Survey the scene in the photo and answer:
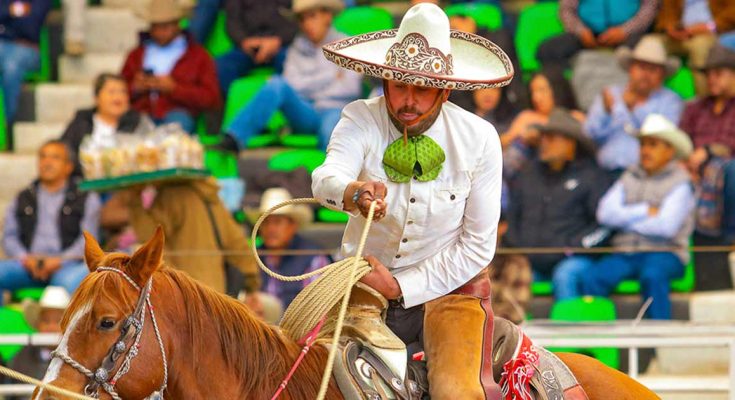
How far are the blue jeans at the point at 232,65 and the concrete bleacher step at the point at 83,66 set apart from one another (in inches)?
44.9

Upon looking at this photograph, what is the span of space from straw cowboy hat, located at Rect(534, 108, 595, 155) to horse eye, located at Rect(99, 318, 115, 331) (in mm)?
5765

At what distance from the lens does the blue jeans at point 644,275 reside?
29.7 feet

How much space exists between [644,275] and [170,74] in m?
3.97

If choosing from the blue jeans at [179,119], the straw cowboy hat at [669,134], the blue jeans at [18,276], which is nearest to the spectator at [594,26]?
the straw cowboy hat at [669,134]

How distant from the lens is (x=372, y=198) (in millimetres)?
4578

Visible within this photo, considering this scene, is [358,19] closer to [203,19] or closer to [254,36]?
[254,36]

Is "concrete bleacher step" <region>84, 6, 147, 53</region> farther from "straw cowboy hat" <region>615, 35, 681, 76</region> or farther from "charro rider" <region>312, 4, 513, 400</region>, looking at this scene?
"charro rider" <region>312, 4, 513, 400</region>

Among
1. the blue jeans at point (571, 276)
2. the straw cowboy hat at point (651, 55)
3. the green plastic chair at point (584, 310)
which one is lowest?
the green plastic chair at point (584, 310)

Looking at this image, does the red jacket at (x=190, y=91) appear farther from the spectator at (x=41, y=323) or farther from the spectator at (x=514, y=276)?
the spectator at (x=514, y=276)

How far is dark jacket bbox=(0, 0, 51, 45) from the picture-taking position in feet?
39.0

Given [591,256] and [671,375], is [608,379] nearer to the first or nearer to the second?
[671,375]

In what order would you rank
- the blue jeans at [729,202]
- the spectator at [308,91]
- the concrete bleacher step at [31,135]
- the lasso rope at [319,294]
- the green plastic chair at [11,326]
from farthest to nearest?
the concrete bleacher step at [31,135]
the spectator at [308,91]
the green plastic chair at [11,326]
the blue jeans at [729,202]
the lasso rope at [319,294]

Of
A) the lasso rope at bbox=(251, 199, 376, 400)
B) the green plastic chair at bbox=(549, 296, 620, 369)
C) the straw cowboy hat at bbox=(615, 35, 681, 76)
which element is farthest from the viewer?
the straw cowboy hat at bbox=(615, 35, 681, 76)

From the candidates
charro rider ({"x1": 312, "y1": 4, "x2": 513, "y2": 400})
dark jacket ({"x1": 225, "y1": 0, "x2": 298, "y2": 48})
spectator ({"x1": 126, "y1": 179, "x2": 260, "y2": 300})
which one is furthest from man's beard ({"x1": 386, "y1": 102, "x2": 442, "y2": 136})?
dark jacket ({"x1": 225, "y1": 0, "x2": 298, "y2": 48})
